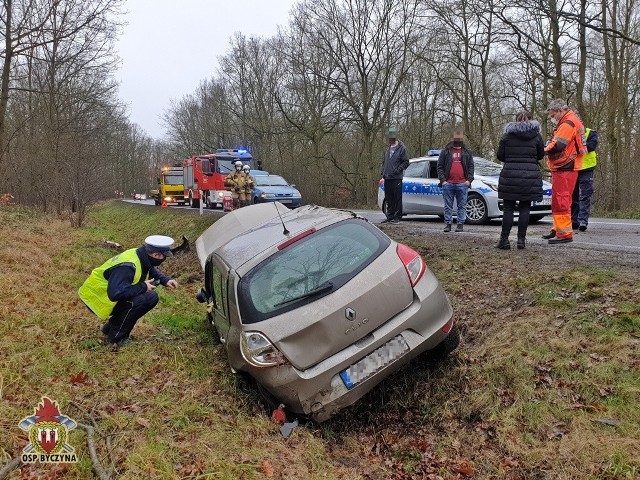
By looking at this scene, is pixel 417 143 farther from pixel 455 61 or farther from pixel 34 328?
pixel 34 328

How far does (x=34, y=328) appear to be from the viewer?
5805mm

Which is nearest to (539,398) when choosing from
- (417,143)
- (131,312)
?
(131,312)

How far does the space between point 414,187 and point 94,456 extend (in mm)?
9891

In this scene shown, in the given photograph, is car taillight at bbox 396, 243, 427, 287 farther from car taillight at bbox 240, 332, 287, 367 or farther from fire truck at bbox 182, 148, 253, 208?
fire truck at bbox 182, 148, 253, 208

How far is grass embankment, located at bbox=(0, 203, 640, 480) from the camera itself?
3.15 meters

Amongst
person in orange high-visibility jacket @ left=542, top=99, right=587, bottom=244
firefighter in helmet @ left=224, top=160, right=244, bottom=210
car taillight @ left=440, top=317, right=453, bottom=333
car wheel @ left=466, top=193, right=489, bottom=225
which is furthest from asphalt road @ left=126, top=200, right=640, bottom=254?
firefighter in helmet @ left=224, top=160, right=244, bottom=210

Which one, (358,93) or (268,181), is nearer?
(268,181)

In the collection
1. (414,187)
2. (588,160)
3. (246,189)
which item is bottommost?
(414,187)

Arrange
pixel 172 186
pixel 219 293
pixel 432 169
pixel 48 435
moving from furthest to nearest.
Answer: pixel 172 186, pixel 432 169, pixel 219 293, pixel 48 435

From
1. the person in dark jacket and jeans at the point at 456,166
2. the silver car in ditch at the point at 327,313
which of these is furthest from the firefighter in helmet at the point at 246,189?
the silver car in ditch at the point at 327,313

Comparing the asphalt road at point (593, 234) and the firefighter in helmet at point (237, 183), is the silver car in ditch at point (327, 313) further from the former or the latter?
the firefighter in helmet at point (237, 183)

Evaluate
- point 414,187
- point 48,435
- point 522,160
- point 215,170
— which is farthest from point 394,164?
point 215,170

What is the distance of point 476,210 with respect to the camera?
34.8 feet

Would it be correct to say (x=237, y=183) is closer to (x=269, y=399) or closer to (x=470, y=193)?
(x=470, y=193)
